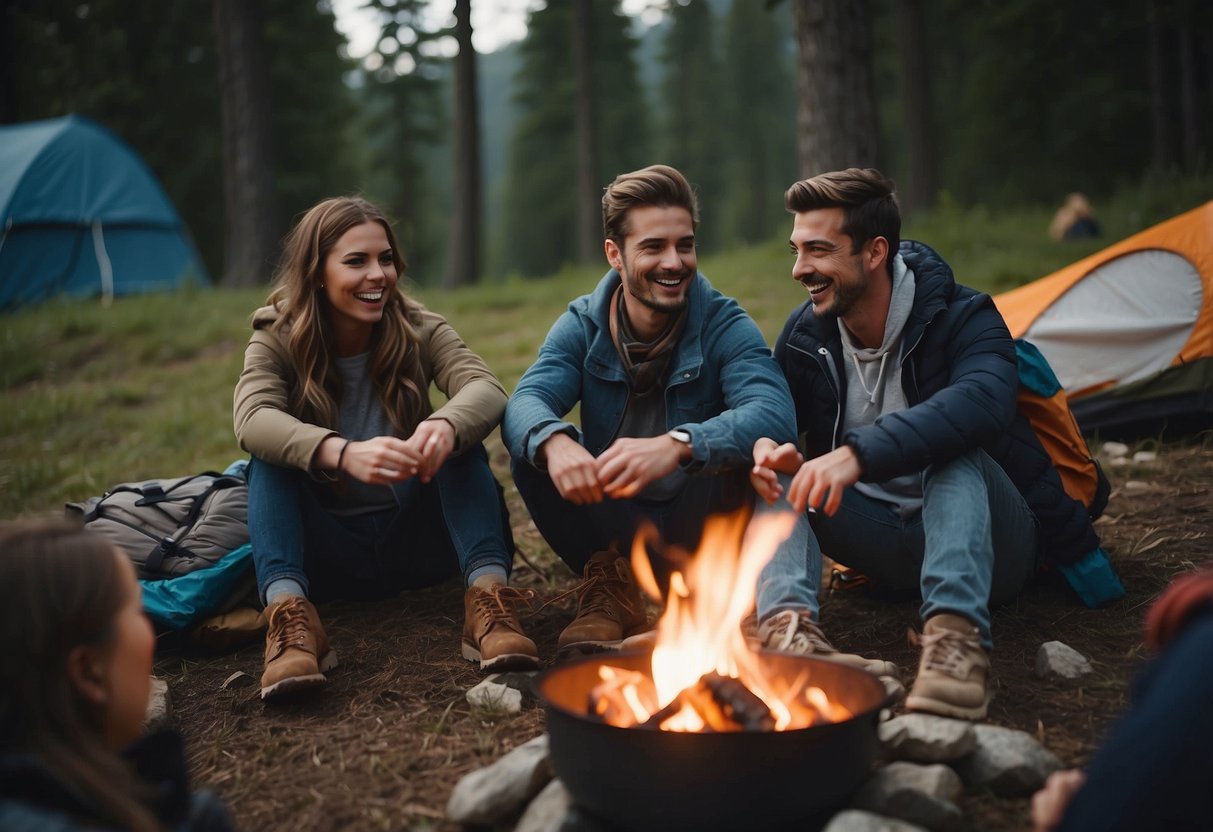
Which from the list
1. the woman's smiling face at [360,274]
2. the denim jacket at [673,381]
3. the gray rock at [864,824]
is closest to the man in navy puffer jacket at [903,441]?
the denim jacket at [673,381]

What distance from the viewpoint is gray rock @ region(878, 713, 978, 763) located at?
95.5 inches

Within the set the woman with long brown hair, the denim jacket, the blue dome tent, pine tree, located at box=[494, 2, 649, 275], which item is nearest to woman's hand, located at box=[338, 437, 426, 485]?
the woman with long brown hair

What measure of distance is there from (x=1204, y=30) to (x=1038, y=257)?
4692mm

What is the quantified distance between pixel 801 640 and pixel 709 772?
0.89m

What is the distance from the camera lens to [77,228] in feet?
39.2

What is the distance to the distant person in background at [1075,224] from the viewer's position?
10016 mm

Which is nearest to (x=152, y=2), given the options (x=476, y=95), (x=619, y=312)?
(x=476, y=95)

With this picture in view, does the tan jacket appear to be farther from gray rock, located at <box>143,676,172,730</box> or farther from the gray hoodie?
the gray hoodie

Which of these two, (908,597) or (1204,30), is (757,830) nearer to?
(908,597)

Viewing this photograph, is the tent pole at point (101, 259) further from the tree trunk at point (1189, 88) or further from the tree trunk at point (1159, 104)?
the tree trunk at point (1159, 104)

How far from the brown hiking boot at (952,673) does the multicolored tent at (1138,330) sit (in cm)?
311

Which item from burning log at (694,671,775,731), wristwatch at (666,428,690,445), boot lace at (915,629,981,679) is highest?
wristwatch at (666,428,690,445)

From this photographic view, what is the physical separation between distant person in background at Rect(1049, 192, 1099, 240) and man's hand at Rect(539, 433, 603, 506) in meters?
8.36

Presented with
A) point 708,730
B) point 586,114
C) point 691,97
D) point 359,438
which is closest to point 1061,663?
point 708,730
